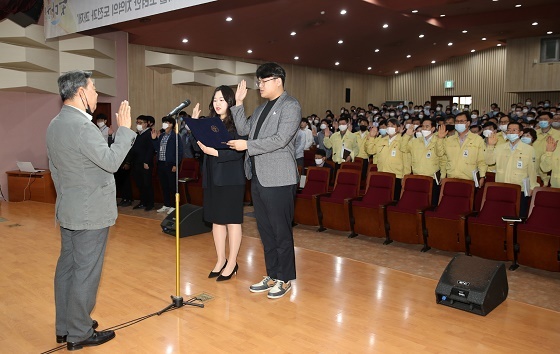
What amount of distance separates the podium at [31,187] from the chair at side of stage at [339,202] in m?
4.75

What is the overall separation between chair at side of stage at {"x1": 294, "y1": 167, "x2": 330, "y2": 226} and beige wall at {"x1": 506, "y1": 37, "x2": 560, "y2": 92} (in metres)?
13.3

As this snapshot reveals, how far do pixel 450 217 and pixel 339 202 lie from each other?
138 centimetres

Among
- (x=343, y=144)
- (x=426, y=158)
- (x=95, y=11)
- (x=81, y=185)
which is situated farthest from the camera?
(x=343, y=144)

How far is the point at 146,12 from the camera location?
17.4 feet

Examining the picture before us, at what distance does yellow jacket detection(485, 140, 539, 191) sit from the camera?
206 inches

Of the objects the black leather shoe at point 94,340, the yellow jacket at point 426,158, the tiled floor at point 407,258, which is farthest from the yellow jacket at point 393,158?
the black leather shoe at point 94,340

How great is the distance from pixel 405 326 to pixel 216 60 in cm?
1173

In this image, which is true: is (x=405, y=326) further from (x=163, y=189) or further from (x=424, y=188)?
(x=163, y=189)

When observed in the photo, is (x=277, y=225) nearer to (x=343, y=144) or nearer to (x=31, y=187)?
(x=343, y=144)

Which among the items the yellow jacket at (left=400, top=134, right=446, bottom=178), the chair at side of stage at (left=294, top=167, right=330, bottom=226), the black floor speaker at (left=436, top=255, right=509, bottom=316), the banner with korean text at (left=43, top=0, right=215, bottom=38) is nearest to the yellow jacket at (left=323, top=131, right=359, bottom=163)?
the chair at side of stage at (left=294, top=167, right=330, bottom=226)

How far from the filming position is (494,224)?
15.2ft

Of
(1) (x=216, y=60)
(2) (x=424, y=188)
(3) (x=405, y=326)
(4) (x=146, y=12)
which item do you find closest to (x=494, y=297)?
(3) (x=405, y=326)

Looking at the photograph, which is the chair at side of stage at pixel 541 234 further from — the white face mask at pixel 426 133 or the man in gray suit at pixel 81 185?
the man in gray suit at pixel 81 185

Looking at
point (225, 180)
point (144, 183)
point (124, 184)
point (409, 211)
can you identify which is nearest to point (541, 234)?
point (409, 211)
